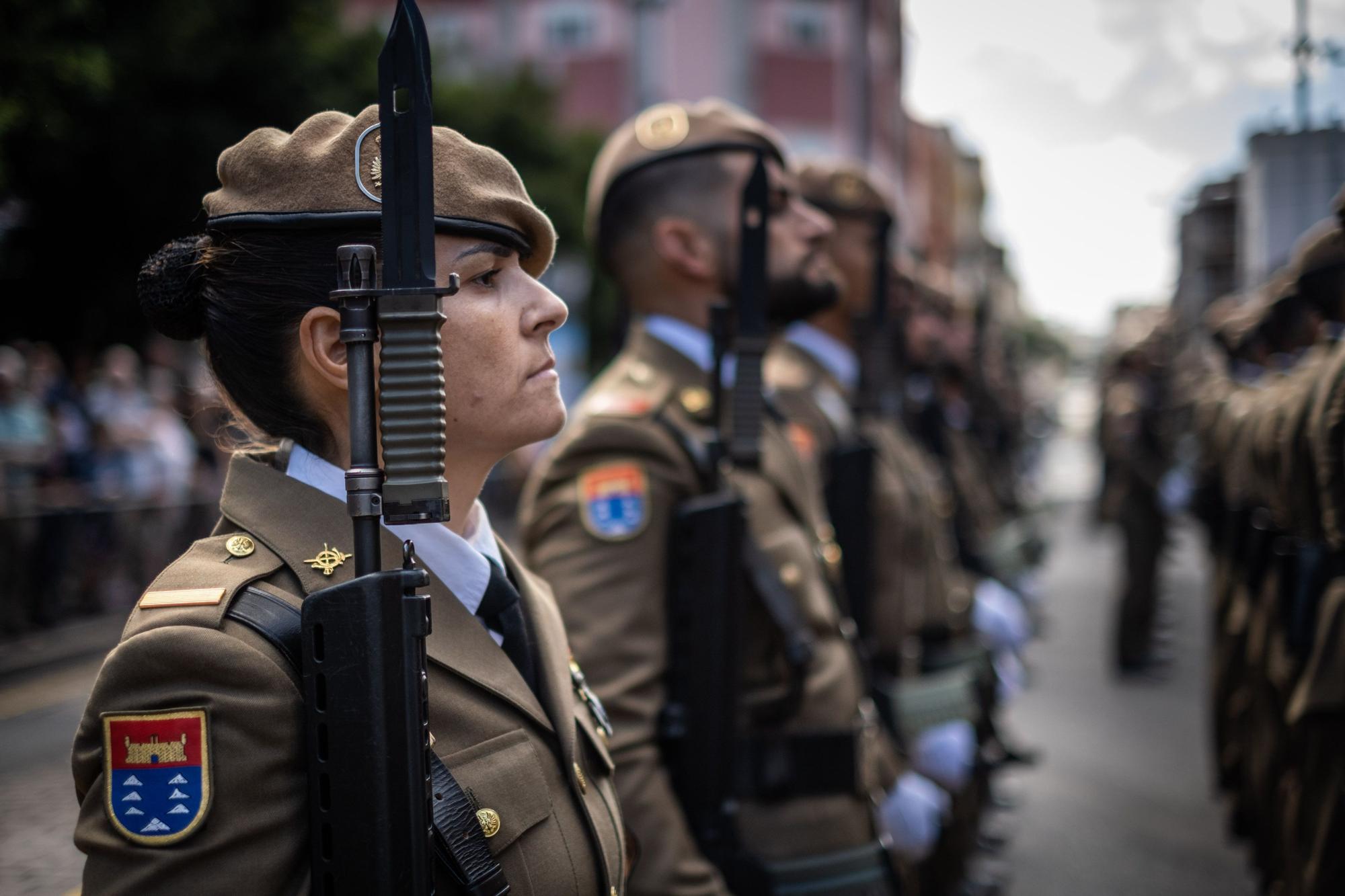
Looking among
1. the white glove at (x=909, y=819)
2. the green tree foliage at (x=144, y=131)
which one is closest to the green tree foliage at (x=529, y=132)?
the green tree foliage at (x=144, y=131)

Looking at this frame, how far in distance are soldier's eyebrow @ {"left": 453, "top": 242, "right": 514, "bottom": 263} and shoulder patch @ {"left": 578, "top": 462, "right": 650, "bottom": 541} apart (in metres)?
0.93

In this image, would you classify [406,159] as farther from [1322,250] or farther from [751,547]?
[1322,250]

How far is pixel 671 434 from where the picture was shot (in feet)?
8.29

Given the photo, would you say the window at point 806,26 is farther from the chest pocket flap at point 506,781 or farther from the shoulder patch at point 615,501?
the chest pocket flap at point 506,781

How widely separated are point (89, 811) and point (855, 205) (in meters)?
3.81

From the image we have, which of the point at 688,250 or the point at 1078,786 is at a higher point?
the point at 688,250

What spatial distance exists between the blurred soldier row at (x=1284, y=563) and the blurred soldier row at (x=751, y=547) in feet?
3.16

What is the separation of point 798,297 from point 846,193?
65.1 inches

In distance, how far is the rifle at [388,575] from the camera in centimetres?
125

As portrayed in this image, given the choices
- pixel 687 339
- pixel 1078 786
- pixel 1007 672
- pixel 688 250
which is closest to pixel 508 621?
pixel 687 339

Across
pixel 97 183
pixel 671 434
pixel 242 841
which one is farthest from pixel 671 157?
pixel 97 183

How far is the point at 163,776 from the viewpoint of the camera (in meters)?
1.18

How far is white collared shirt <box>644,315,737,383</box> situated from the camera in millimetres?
2816

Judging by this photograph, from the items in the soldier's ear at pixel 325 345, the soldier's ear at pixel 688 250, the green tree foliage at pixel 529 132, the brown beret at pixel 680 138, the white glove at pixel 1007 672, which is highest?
the green tree foliage at pixel 529 132
